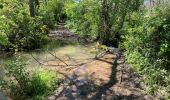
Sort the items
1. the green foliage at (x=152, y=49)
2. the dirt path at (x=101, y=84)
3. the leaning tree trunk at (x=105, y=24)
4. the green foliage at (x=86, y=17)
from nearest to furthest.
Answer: the dirt path at (x=101, y=84) < the green foliage at (x=152, y=49) < the leaning tree trunk at (x=105, y=24) < the green foliage at (x=86, y=17)

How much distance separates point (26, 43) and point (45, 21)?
672 cm

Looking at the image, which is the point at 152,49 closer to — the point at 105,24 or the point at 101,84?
the point at 101,84

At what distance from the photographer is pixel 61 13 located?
2861 cm

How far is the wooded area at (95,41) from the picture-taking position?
370 inches

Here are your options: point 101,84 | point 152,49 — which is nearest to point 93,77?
point 101,84

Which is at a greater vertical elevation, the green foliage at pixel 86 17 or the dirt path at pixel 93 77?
the green foliage at pixel 86 17

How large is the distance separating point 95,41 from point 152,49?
21.9ft

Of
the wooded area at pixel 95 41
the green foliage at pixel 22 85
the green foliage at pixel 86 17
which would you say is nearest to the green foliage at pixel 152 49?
the wooded area at pixel 95 41

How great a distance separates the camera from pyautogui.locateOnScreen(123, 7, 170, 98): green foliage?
9.68 meters

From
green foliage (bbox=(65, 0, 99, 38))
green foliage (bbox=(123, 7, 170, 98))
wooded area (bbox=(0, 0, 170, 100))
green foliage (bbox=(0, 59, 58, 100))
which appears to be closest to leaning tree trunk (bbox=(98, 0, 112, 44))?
wooded area (bbox=(0, 0, 170, 100))

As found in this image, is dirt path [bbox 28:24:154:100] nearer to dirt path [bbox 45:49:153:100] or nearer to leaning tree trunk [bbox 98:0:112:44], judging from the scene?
dirt path [bbox 45:49:153:100]

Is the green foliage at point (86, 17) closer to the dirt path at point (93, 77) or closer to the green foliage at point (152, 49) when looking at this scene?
the dirt path at point (93, 77)

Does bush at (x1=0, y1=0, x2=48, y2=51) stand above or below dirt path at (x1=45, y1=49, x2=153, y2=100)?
above

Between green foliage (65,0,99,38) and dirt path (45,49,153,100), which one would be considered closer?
dirt path (45,49,153,100)
